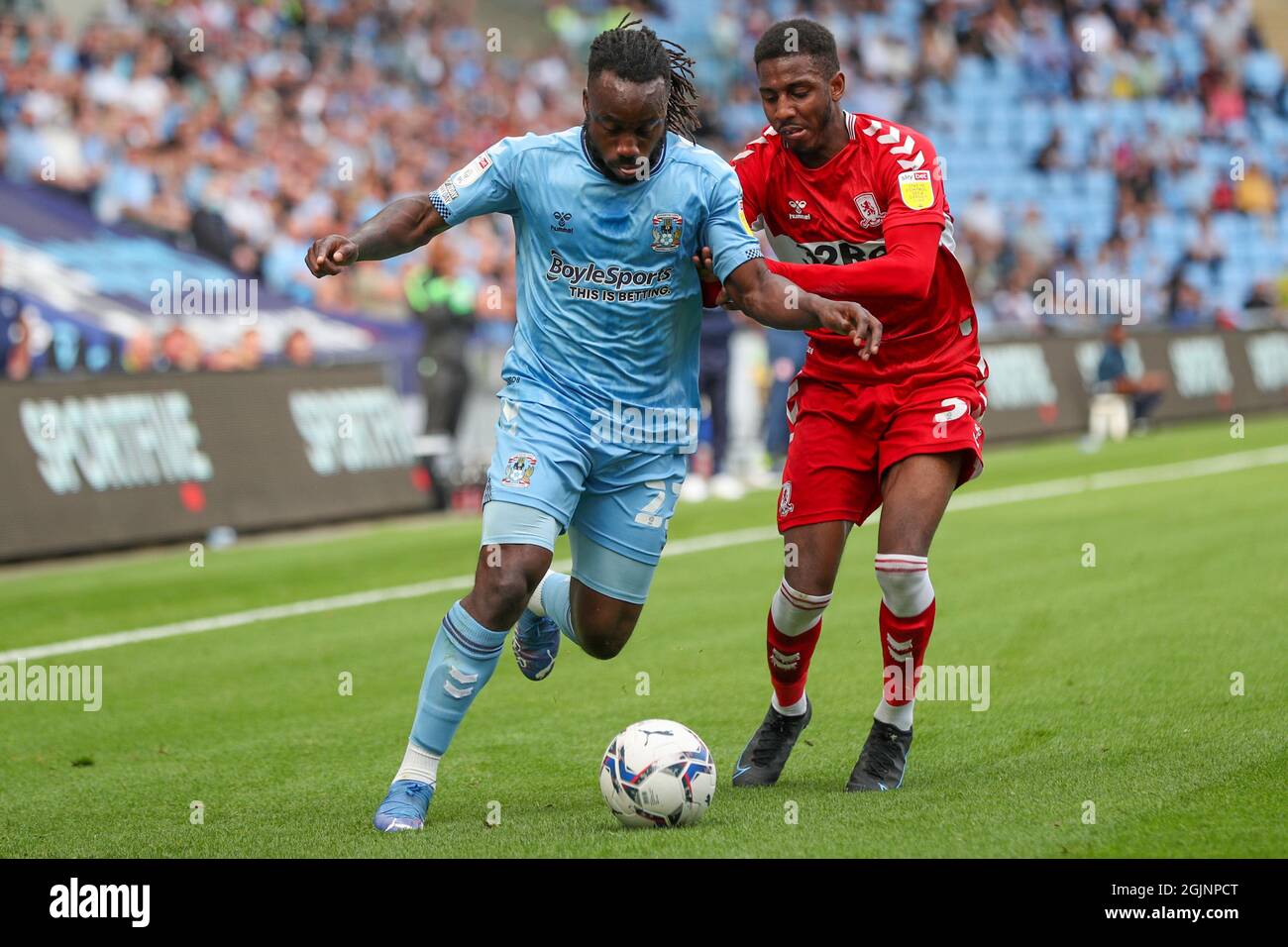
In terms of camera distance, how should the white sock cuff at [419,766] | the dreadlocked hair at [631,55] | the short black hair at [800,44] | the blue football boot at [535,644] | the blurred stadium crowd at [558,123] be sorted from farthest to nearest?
the blurred stadium crowd at [558,123]
the blue football boot at [535,644]
the short black hair at [800,44]
the white sock cuff at [419,766]
the dreadlocked hair at [631,55]

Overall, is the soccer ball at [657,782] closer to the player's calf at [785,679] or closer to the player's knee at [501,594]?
the player's knee at [501,594]

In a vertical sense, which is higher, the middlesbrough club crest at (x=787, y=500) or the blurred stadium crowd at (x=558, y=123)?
the blurred stadium crowd at (x=558, y=123)

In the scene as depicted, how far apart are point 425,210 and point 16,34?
19029 millimetres

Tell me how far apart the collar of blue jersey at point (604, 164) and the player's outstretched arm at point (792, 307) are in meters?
0.47

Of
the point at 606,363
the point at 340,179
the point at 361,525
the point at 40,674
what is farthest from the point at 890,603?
the point at 340,179

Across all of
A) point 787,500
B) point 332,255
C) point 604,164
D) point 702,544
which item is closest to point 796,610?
point 787,500

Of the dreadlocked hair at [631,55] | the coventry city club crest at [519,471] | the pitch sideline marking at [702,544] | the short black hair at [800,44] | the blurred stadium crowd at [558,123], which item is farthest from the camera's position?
the blurred stadium crowd at [558,123]

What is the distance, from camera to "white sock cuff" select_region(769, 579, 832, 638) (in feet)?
21.2

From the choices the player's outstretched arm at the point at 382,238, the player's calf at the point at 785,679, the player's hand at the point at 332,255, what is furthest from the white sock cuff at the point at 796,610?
the player's hand at the point at 332,255

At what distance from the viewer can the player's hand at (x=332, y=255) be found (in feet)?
18.4

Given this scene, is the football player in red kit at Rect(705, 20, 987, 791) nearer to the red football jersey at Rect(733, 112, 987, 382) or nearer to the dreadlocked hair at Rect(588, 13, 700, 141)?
the red football jersey at Rect(733, 112, 987, 382)

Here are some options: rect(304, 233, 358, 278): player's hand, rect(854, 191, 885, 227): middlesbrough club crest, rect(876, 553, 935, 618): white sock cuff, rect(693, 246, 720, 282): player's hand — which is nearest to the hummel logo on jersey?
rect(854, 191, 885, 227): middlesbrough club crest

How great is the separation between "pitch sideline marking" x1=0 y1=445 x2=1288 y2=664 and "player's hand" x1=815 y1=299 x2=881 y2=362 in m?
5.94

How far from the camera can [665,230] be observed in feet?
19.7
